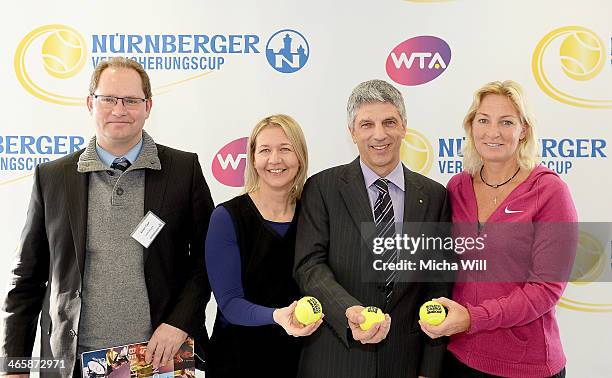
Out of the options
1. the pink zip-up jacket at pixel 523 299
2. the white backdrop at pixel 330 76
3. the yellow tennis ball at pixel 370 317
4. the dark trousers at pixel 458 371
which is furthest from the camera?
the white backdrop at pixel 330 76

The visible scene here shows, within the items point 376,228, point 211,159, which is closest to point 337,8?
point 211,159

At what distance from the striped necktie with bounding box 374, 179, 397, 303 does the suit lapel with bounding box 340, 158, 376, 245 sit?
0.12 feet

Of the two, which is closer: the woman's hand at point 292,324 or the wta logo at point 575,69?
the woman's hand at point 292,324

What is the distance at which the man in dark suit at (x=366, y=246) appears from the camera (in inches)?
84.0

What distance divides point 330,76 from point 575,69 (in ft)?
4.85

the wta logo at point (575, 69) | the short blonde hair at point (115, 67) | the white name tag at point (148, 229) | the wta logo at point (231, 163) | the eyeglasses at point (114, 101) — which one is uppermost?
the wta logo at point (575, 69)

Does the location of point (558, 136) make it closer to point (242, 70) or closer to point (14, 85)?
point (242, 70)

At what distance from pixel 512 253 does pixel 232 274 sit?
1.06 meters

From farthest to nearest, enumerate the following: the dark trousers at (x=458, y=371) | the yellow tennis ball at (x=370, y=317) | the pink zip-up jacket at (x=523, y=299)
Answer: the dark trousers at (x=458, y=371) → the pink zip-up jacket at (x=523, y=299) → the yellow tennis ball at (x=370, y=317)

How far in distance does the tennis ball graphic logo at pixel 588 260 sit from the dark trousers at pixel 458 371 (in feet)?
4.68

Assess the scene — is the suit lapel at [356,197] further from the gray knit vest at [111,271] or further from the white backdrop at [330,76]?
the white backdrop at [330,76]

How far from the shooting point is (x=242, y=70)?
3471 mm

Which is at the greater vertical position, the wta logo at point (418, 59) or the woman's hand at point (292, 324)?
the wta logo at point (418, 59)

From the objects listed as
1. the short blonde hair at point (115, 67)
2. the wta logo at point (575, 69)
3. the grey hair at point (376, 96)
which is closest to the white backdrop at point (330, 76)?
the wta logo at point (575, 69)
